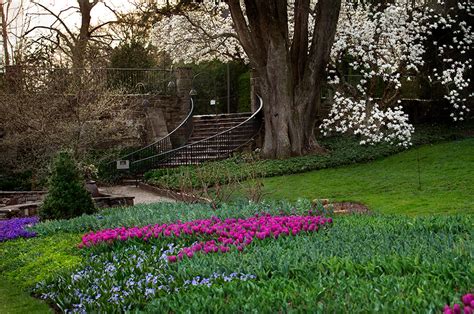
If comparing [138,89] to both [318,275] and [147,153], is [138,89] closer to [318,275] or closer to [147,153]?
[147,153]

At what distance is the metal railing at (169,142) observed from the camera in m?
22.1

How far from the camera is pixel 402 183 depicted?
15328 millimetres

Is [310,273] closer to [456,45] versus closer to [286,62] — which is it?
[286,62]

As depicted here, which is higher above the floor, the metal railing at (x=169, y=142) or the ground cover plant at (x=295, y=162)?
the metal railing at (x=169, y=142)

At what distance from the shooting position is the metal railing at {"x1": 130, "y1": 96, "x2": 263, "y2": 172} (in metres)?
21.7

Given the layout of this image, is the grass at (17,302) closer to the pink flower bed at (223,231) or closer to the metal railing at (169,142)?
the pink flower bed at (223,231)

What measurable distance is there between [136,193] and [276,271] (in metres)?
13.2

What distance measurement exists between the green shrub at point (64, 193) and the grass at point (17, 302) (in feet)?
13.4

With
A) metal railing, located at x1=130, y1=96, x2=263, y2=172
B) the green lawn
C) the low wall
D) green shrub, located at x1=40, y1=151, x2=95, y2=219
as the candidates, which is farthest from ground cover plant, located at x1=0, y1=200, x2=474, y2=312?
metal railing, located at x1=130, y1=96, x2=263, y2=172

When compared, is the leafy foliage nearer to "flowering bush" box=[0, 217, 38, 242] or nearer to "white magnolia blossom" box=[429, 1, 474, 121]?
"flowering bush" box=[0, 217, 38, 242]

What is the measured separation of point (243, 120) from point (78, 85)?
976cm

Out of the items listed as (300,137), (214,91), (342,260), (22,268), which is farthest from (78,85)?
(214,91)

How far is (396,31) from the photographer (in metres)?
21.2

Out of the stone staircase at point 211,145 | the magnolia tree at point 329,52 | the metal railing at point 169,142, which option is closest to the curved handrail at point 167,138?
the metal railing at point 169,142
